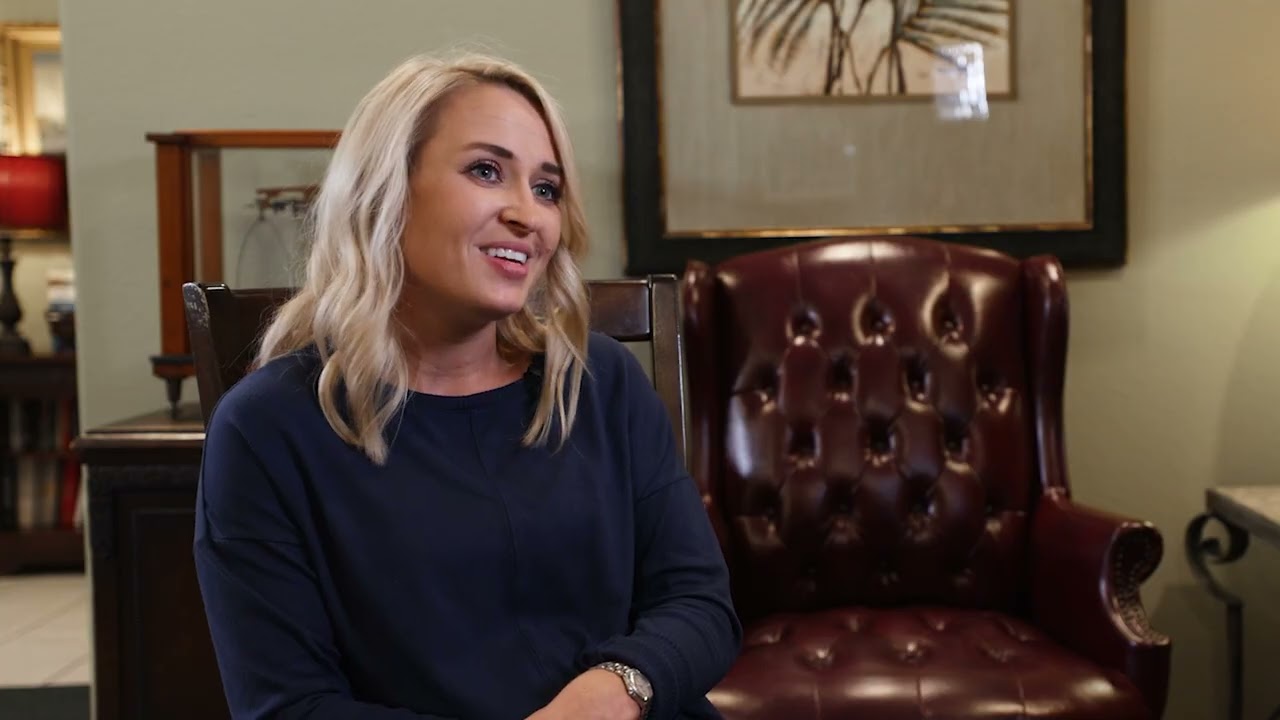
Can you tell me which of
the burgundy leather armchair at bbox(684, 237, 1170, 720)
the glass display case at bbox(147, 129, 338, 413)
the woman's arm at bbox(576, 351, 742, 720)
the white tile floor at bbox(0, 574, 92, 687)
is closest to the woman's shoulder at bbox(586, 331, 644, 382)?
the woman's arm at bbox(576, 351, 742, 720)

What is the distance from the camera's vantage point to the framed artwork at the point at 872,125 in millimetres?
2549

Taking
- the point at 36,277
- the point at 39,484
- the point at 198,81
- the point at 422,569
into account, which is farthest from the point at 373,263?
the point at 36,277

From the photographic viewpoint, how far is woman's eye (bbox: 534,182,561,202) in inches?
54.2

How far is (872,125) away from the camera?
8.43ft

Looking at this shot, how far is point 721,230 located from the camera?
2588mm

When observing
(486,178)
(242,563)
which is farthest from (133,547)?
(486,178)

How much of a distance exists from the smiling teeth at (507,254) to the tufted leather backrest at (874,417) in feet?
3.24

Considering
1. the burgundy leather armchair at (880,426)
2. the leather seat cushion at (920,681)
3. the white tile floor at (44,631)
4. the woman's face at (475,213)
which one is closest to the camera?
the woman's face at (475,213)

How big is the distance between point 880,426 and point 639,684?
1.18 m

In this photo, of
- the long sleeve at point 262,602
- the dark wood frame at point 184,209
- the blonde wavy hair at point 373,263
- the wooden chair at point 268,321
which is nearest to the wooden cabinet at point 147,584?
the dark wood frame at point 184,209

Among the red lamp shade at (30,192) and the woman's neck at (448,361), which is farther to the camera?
the red lamp shade at (30,192)

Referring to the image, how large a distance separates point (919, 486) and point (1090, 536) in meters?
0.38

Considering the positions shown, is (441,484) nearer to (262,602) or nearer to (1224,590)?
(262,602)

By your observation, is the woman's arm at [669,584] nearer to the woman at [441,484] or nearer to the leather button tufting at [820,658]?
the woman at [441,484]
